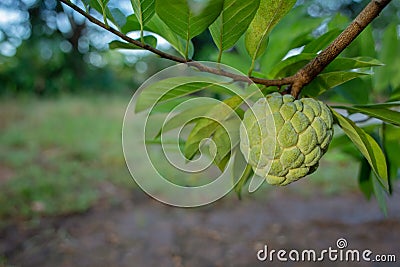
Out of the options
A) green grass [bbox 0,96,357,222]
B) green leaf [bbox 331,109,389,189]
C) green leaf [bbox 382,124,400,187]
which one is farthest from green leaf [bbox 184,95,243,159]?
green grass [bbox 0,96,357,222]

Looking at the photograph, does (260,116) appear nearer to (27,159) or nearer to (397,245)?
(397,245)

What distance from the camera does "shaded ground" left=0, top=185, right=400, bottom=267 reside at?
5.62ft

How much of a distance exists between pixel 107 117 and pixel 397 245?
385cm

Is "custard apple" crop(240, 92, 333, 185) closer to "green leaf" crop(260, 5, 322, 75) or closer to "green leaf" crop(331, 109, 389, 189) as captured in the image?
"green leaf" crop(331, 109, 389, 189)

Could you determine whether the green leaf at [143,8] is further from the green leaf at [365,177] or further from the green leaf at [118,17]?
the green leaf at [365,177]

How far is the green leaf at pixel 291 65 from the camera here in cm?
42

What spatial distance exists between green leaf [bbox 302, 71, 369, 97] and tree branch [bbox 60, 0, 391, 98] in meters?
0.02

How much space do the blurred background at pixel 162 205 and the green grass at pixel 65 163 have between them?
1cm

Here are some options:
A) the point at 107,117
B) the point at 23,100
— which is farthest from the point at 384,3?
the point at 23,100

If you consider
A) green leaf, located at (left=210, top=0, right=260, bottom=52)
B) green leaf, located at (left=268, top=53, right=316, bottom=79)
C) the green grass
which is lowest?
green leaf, located at (left=210, top=0, right=260, bottom=52)

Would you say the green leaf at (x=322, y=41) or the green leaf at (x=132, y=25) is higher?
the green leaf at (x=322, y=41)

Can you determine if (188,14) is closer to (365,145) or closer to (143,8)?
(143,8)

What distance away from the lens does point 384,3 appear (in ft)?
1.15

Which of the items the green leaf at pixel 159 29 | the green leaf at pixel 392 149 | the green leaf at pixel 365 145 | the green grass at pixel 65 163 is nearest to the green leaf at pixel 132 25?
the green leaf at pixel 159 29
